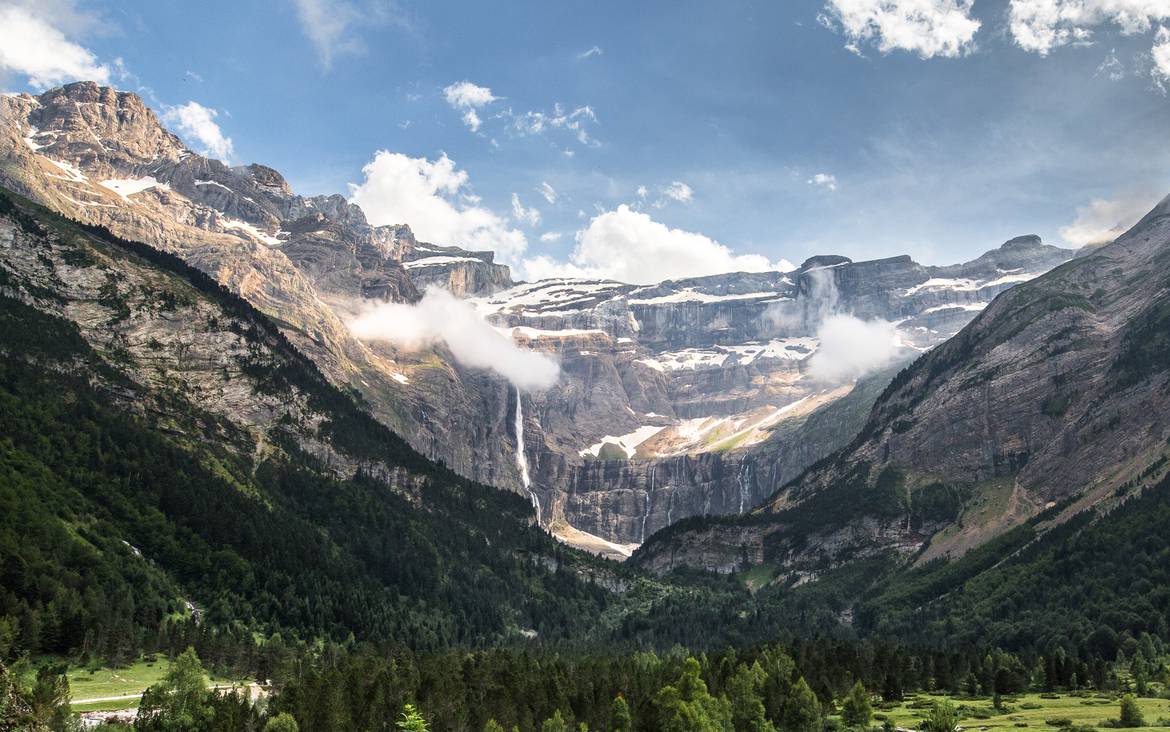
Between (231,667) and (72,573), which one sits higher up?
(72,573)

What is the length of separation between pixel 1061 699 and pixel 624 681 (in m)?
68.6

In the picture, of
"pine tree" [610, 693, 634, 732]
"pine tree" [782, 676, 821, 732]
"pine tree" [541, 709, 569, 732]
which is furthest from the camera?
"pine tree" [782, 676, 821, 732]

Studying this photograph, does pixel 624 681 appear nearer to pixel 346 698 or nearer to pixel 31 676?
pixel 346 698

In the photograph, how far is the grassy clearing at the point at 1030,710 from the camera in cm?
11562

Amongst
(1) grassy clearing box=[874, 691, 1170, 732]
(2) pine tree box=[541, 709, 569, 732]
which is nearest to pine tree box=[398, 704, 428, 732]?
(2) pine tree box=[541, 709, 569, 732]

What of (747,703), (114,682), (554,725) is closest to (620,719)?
(554,725)

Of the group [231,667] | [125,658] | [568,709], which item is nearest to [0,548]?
[125,658]

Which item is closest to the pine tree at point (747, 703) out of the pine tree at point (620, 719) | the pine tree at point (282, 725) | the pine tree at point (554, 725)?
the pine tree at point (620, 719)

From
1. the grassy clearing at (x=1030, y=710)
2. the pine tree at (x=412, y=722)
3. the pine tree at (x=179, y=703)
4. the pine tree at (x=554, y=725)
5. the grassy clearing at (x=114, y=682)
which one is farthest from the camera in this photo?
the grassy clearing at (x=114, y=682)

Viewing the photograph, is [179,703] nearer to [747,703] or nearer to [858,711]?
[747,703]

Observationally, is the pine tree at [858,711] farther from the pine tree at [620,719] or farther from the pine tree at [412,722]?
the pine tree at [412,722]

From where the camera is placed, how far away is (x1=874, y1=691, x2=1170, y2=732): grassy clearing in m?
116

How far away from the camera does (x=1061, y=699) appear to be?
147 meters

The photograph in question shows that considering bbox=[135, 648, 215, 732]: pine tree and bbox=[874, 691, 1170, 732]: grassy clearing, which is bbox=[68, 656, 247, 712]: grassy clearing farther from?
bbox=[874, 691, 1170, 732]: grassy clearing
